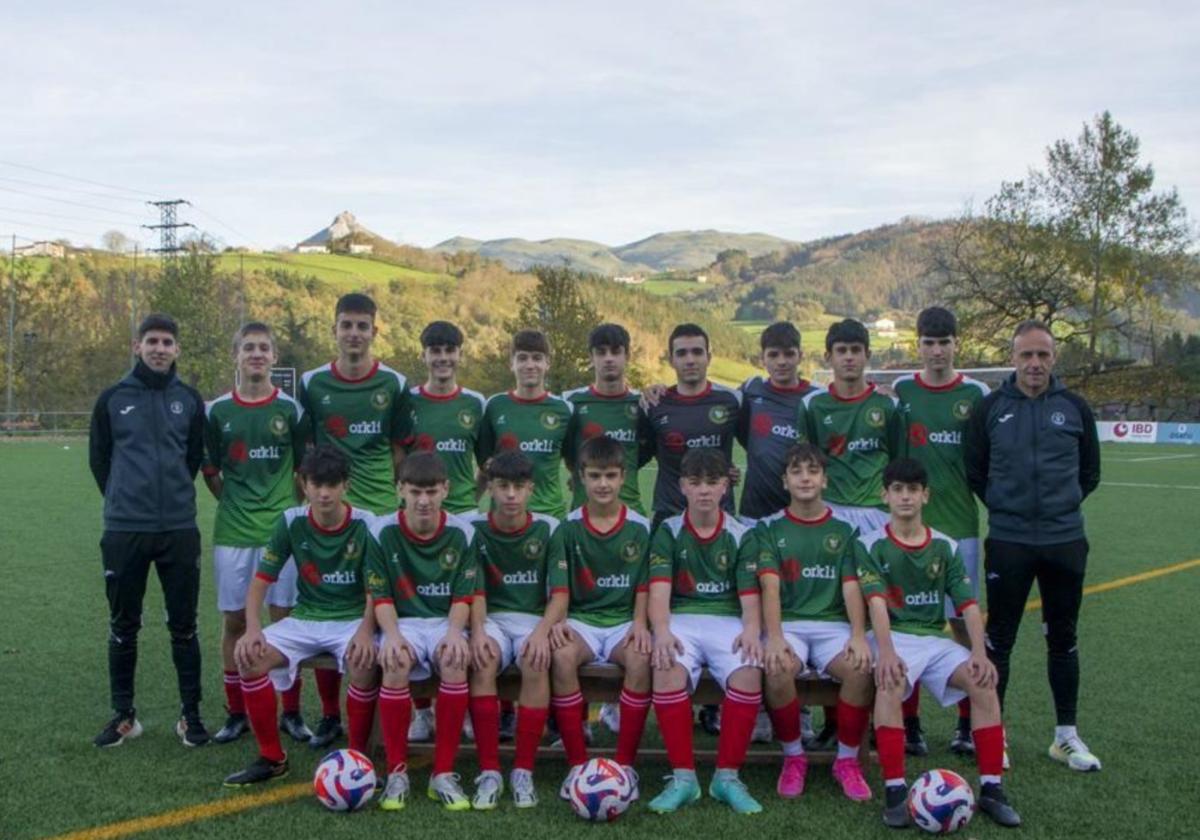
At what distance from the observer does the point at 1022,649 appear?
22.0ft

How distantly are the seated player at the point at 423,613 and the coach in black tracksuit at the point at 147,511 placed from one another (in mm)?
1012

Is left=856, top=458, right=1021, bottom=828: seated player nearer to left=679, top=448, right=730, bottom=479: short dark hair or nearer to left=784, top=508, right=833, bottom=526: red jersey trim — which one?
left=784, top=508, right=833, bottom=526: red jersey trim

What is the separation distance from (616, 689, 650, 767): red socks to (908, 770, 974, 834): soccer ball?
1.04 meters

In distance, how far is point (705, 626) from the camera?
4.41 m

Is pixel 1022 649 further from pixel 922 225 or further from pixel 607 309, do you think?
pixel 922 225

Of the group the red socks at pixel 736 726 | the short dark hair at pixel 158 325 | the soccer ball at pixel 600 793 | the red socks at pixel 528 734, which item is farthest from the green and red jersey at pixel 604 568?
the short dark hair at pixel 158 325

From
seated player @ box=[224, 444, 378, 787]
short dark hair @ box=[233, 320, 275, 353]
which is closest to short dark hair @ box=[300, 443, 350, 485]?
seated player @ box=[224, 444, 378, 787]

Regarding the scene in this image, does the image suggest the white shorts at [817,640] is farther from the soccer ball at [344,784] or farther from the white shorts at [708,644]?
the soccer ball at [344,784]

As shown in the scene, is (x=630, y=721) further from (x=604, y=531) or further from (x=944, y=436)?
(x=944, y=436)

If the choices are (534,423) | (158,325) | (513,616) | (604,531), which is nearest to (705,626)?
(604,531)

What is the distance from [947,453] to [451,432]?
7.51ft

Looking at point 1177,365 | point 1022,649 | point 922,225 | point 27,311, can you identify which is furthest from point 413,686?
point 922,225

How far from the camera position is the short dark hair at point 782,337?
5055mm

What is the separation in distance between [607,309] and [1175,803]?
72661 mm
